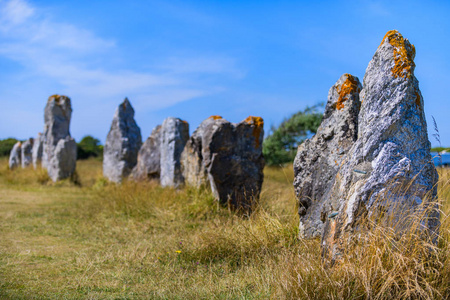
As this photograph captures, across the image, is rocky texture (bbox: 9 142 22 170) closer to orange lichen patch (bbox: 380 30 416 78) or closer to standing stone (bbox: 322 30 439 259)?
standing stone (bbox: 322 30 439 259)

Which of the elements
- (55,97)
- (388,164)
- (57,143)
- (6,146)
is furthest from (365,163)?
(6,146)

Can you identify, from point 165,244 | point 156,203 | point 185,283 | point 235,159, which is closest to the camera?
point 185,283

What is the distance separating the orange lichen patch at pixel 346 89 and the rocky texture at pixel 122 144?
32.5ft

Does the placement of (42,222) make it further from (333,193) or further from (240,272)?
(333,193)

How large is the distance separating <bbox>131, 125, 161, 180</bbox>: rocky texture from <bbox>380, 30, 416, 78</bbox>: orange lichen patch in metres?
8.67

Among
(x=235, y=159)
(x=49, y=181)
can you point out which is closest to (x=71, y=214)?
(x=235, y=159)

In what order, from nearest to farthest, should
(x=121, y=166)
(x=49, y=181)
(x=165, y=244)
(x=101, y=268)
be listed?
(x=101, y=268)
(x=165, y=244)
(x=121, y=166)
(x=49, y=181)

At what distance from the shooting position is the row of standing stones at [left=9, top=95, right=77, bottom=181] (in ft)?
47.8

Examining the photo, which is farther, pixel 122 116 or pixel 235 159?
pixel 122 116

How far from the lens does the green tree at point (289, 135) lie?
57.5 ft

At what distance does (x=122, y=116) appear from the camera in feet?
46.0

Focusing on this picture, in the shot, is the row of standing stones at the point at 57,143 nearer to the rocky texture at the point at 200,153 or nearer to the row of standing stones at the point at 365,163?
the rocky texture at the point at 200,153

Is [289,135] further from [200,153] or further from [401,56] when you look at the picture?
[401,56]

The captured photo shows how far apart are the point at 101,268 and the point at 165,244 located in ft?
3.27
